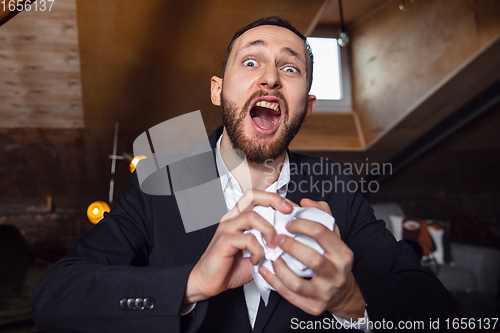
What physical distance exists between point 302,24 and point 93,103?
186 centimetres

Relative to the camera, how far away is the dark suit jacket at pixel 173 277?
71 cm

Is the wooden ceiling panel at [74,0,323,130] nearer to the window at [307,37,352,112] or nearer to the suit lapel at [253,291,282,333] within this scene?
the window at [307,37,352,112]

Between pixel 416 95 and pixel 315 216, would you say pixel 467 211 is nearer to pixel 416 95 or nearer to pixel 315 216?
pixel 416 95

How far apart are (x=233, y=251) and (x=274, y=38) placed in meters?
0.69

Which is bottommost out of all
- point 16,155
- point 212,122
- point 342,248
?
point 342,248

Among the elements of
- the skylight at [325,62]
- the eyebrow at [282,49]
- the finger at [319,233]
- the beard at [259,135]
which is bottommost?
the finger at [319,233]

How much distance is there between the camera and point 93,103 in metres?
3.06

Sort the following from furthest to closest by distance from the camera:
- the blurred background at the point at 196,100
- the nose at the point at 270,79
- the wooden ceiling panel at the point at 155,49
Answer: the blurred background at the point at 196,100
the wooden ceiling panel at the point at 155,49
the nose at the point at 270,79

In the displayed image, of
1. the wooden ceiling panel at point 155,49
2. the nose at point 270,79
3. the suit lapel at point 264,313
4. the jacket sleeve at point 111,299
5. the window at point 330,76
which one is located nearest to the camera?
the jacket sleeve at point 111,299

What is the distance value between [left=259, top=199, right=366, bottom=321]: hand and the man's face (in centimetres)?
45

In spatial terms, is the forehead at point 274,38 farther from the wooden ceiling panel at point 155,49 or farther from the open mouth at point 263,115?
the wooden ceiling panel at point 155,49

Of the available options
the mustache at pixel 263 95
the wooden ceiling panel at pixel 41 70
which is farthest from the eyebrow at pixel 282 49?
the wooden ceiling panel at pixel 41 70

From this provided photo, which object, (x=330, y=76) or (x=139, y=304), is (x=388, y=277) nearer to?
(x=139, y=304)

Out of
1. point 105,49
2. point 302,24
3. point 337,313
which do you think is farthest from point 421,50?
point 337,313
